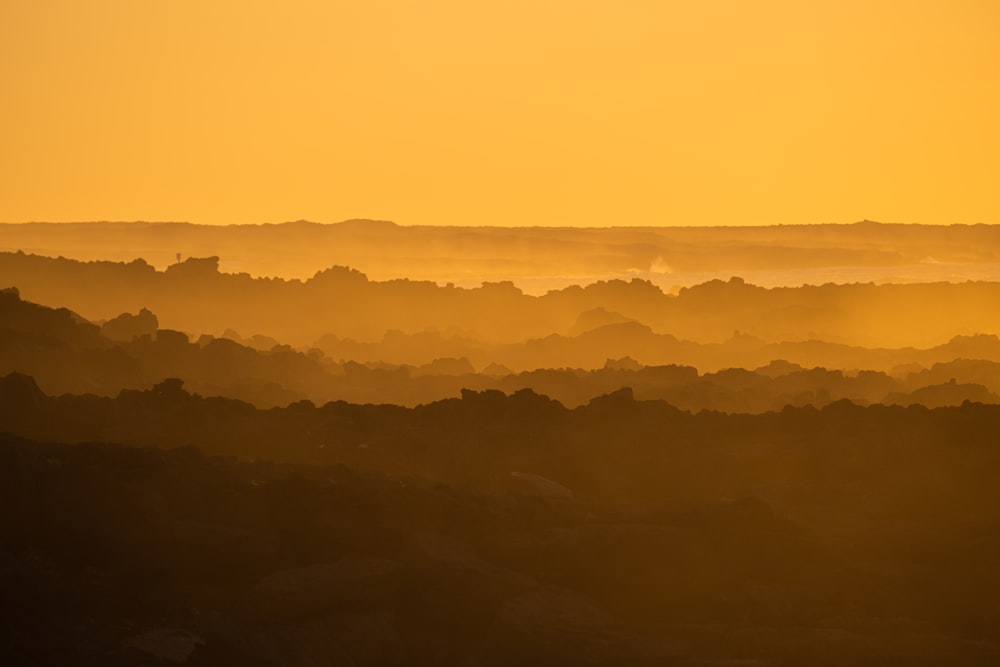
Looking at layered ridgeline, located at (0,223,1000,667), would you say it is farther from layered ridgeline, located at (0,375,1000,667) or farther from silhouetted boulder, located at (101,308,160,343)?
silhouetted boulder, located at (101,308,160,343)

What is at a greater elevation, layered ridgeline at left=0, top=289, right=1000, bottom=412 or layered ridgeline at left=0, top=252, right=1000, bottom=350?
layered ridgeline at left=0, top=252, right=1000, bottom=350

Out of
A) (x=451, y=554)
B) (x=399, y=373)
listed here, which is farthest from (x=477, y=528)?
(x=399, y=373)

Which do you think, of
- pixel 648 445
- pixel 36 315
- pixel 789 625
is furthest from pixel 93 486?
pixel 36 315

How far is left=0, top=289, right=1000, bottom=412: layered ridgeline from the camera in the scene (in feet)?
259

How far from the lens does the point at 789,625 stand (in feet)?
141

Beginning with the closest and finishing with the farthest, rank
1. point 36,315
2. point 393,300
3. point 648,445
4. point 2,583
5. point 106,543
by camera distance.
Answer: point 2,583 → point 106,543 → point 648,445 → point 36,315 → point 393,300

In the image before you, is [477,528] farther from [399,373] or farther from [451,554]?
[399,373]

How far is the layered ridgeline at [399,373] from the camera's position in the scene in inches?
3110

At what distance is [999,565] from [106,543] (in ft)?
Answer: 73.5

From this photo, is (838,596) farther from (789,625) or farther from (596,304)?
(596,304)

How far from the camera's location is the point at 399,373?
104 metres

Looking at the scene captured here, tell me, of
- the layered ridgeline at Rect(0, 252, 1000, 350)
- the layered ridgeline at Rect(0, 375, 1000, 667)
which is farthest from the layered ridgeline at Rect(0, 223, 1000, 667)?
the layered ridgeline at Rect(0, 252, 1000, 350)

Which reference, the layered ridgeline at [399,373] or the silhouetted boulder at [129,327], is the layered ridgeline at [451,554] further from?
the silhouetted boulder at [129,327]

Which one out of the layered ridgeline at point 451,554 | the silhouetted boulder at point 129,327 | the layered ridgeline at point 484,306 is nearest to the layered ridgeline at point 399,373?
the silhouetted boulder at point 129,327
